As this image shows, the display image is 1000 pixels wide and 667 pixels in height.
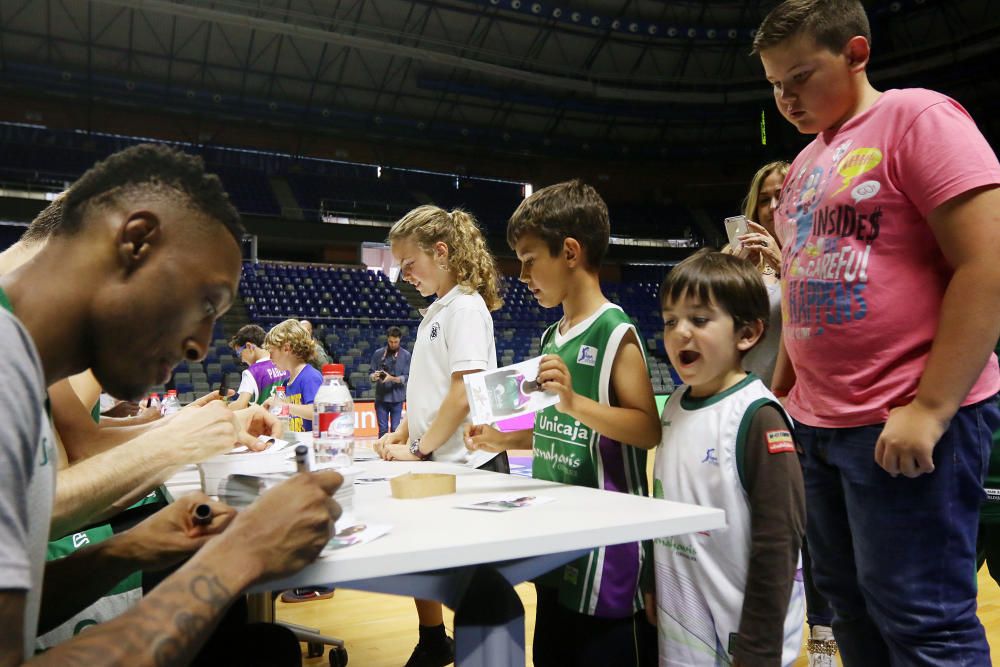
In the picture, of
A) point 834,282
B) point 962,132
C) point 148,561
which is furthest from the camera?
point 834,282

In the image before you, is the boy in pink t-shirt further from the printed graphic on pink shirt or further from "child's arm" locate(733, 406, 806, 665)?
"child's arm" locate(733, 406, 806, 665)

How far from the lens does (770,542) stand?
1.20m

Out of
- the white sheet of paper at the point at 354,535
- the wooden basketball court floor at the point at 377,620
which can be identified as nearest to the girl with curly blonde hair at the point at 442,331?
the wooden basketball court floor at the point at 377,620

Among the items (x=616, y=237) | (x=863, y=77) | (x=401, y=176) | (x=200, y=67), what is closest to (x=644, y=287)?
(x=616, y=237)

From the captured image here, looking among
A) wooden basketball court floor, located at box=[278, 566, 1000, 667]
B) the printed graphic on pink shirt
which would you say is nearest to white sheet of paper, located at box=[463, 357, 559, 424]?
the printed graphic on pink shirt

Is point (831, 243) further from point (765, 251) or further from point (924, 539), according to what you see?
point (765, 251)

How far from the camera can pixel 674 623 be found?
132 cm

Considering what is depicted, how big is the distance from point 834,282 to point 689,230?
18.4m

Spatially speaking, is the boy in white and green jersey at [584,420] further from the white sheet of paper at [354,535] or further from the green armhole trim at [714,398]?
the white sheet of paper at [354,535]

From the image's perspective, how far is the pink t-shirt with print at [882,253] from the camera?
3.81ft

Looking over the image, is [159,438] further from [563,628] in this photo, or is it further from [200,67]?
[200,67]

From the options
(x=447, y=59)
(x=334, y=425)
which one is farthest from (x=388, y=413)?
(x=447, y=59)

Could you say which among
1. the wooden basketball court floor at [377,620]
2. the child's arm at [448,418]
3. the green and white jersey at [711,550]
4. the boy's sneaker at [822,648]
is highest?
the child's arm at [448,418]

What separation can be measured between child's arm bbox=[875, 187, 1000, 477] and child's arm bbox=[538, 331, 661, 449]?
445 mm
